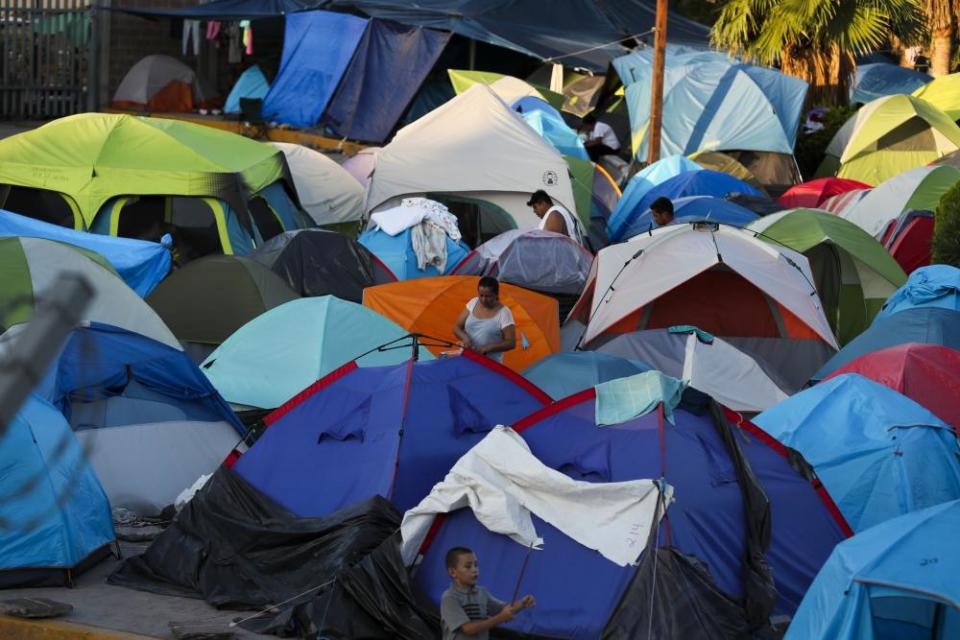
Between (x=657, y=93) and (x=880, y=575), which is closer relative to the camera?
(x=880, y=575)

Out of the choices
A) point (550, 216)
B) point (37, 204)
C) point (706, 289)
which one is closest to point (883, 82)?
point (550, 216)

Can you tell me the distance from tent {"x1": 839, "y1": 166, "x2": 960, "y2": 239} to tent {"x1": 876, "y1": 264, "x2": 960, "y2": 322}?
6148 millimetres

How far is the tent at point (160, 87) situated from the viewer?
1324 inches

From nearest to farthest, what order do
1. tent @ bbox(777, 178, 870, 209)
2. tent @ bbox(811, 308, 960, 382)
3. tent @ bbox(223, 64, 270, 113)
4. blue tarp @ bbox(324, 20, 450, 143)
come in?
tent @ bbox(811, 308, 960, 382) < tent @ bbox(777, 178, 870, 209) < blue tarp @ bbox(324, 20, 450, 143) < tent @ bbox(223, 64, 270, 113)

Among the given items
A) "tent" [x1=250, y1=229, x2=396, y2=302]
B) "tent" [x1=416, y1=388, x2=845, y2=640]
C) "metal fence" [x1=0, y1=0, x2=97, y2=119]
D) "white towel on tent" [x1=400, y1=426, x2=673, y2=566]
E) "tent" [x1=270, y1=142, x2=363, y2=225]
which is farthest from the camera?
"metal fence" [x1=0, y1=0, x2=97, y2=119]

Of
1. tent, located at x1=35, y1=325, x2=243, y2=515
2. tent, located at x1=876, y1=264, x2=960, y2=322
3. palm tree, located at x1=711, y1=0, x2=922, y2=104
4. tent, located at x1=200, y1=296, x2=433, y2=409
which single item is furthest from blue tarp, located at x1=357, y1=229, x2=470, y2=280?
palm tree, located at x1=711, y1=0, x2=922, y2=104

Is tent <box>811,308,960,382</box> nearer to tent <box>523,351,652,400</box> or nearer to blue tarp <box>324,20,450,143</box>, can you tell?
tent <box>523,351,652,400</box>

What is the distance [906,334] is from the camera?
1460 centimetres

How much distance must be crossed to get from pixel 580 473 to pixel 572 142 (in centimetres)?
1755

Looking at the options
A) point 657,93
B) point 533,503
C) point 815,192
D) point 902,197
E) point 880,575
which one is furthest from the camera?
point 657,93

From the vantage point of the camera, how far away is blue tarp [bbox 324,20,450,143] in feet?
103

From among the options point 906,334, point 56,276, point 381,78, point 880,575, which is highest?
point 880,575

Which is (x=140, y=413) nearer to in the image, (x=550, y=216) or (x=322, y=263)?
(x=322, y=263)

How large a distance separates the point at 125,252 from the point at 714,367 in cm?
631
